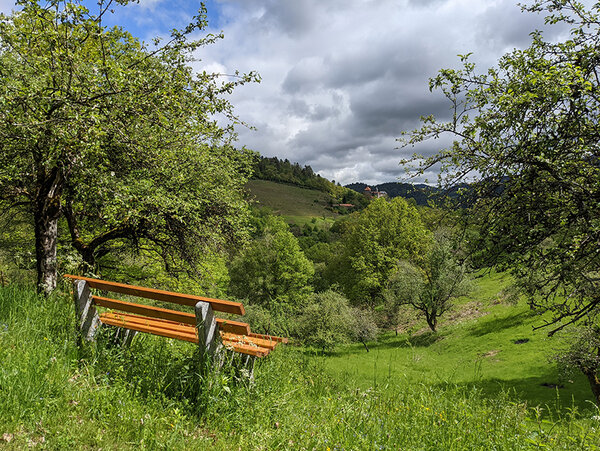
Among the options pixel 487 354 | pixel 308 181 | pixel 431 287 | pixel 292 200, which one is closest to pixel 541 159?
pixel 487 354

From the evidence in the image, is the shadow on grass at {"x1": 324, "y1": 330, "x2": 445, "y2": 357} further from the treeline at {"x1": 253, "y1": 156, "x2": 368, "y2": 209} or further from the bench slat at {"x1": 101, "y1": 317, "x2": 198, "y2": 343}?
the treeline at {"x1": 253, "y1": 156, "x2": 368, "y2": 209}

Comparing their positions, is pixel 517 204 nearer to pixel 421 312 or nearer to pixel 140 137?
pixel 140 137

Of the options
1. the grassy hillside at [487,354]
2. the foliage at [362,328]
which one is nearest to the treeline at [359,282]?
the foliage at [362,328]

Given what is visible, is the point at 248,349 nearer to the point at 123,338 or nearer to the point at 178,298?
the point at 178,298

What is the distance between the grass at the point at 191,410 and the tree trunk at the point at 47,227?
2430 millimetres

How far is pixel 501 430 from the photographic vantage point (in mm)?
3551

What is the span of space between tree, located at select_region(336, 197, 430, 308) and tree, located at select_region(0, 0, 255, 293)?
101 feet

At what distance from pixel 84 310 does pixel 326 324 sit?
98.7 ft

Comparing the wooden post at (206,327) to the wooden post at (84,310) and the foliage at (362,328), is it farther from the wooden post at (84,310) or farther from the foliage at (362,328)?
the foliage at (362,328)

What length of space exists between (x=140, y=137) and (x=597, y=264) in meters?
9.73

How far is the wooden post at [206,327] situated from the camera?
13.3 feet

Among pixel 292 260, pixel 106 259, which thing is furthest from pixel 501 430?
pixel 292 260

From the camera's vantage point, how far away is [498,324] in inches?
1270

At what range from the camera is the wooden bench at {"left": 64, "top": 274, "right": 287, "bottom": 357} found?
4.11m
